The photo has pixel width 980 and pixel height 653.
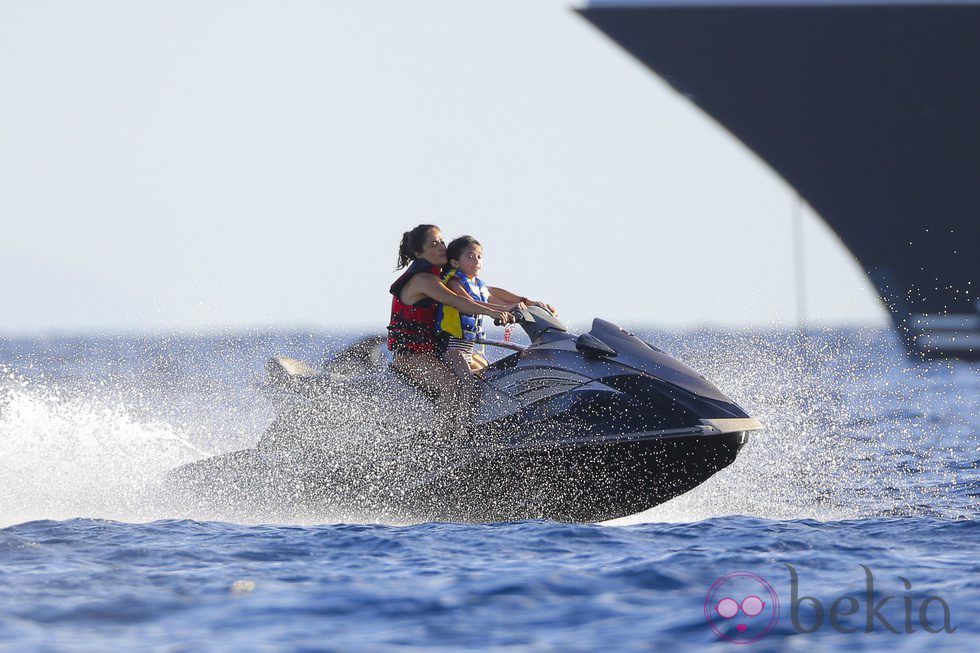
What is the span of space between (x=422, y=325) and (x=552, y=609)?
8.66 feet

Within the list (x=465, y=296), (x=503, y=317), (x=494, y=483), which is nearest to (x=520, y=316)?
(x=503, y=317)

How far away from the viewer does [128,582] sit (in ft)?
17.9

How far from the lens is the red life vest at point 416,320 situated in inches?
283

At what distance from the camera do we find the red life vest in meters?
7.19

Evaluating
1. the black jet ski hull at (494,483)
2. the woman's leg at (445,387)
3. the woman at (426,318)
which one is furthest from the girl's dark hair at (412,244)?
the black jet ski hull at (494,483)

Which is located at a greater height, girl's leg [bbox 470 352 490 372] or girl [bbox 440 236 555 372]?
girl [bbox 440 236 555 372]

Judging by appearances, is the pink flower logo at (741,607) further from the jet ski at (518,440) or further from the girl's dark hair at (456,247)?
the girl's dark hair at (456,247)

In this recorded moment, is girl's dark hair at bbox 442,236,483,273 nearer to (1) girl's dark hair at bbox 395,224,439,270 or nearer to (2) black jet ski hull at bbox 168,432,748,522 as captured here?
(1) girl's dark hair at bbox 395,224,439,270

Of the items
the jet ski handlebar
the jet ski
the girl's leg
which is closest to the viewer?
the jet ski

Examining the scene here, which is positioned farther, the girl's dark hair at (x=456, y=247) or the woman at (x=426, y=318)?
the girl's dark hair at (x=456, y=247)

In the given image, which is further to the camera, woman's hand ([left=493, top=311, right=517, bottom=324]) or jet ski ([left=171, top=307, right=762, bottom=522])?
woman's hand ([left=493, top=311, right=517, bottom=324])

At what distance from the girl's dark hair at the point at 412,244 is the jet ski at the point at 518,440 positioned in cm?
63

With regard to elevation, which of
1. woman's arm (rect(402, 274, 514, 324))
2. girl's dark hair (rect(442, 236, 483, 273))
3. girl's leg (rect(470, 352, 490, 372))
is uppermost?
girl's dark hair (rect(442, 236, 483, 273))

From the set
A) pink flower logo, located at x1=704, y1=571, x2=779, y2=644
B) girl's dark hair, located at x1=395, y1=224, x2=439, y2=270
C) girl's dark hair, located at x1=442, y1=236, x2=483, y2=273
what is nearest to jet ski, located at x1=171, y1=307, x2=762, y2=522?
girl's dark hair, located at x1=442, y1=236, x2=483, y2=273
